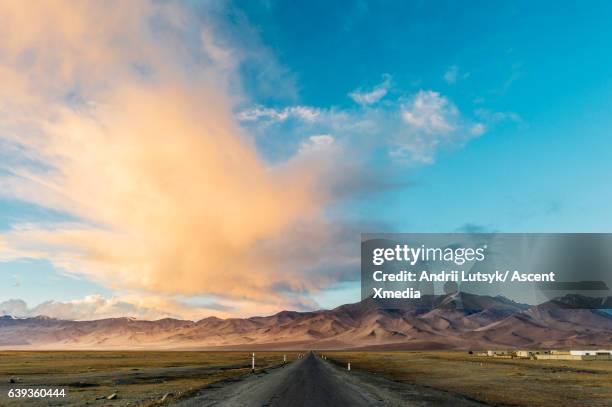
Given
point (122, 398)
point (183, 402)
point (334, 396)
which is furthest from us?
point (122, 398)

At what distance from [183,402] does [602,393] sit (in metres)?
35.0

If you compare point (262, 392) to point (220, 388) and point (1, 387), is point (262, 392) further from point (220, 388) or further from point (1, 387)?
point (1, 387)

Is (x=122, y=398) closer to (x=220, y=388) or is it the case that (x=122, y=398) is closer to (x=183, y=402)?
(x=220, y=388)

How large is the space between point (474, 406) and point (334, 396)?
27.6 feet

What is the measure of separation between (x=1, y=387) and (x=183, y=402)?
27.5 meters

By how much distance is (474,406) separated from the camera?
29172 millimetres

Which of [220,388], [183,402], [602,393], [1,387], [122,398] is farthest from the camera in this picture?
[1,387]

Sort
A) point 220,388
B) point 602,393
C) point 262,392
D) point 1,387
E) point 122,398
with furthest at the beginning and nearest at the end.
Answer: point 1,387, point 602,393, point 220,388, point 122,398, point 262,392

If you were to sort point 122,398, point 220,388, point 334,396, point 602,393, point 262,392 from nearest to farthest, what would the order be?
point 334,396, point 262,392, point 122,398, point 220,388, point 602,393

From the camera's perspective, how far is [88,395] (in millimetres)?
38031

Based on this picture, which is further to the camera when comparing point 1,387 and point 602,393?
point 1,387

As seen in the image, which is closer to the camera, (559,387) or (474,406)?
(474,406)

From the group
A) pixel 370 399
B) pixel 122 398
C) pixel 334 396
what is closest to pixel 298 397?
pixel 334 396

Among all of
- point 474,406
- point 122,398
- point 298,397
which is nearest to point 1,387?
point 122,398
